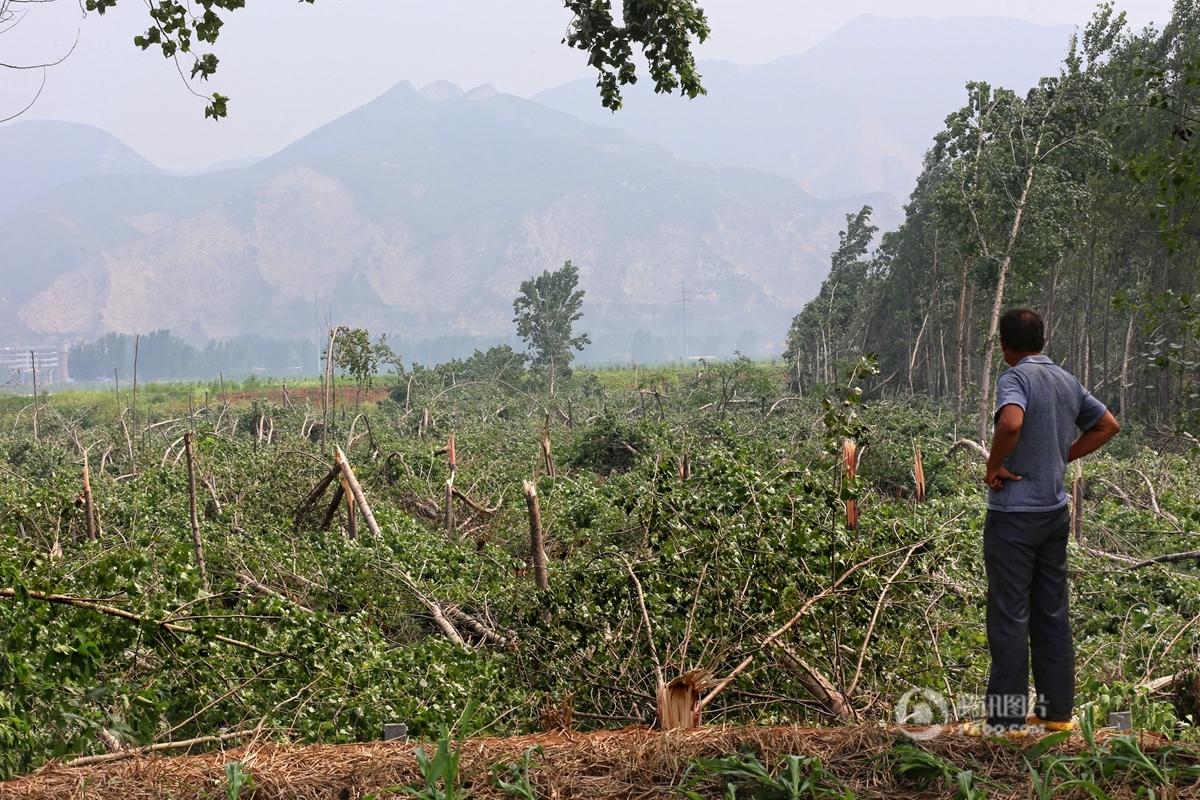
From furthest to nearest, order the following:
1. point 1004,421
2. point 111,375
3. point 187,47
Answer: point 111,375 < point 187,47 < point 1004,421

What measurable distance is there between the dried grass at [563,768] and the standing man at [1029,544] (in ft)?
1.36

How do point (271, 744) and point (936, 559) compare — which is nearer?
point (271, 744)

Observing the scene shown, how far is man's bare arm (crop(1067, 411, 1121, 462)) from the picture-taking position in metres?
4.18

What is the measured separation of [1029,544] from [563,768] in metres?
1.87

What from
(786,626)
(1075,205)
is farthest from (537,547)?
(1075,205)

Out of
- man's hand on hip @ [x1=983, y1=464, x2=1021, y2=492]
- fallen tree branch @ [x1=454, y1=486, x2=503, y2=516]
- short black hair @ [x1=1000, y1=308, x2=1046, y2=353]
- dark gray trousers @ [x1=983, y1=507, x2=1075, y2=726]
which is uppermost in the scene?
short black hair @ [x1=1000, y1=308, x2=1046, y2=353]

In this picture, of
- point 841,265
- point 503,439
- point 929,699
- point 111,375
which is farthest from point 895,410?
point 111,375

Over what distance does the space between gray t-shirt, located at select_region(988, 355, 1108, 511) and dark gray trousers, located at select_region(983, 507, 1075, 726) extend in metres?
0.06

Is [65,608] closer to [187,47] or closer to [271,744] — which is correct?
[271,744]

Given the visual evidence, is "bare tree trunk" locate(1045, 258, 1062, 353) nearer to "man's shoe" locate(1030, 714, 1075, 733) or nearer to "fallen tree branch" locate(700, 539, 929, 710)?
"fallen tree branch" locate(700, 539, 929, 710)

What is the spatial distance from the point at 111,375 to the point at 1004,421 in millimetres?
137404

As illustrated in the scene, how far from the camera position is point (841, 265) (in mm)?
41812

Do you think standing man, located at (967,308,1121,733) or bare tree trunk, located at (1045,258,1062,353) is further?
bare tree trunk, located at (1045,258,1062,353)

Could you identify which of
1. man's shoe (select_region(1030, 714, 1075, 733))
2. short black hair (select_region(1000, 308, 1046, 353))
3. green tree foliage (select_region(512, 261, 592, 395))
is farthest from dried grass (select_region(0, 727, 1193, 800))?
green tree foliage (select_region(512, 261, 592, 395))
